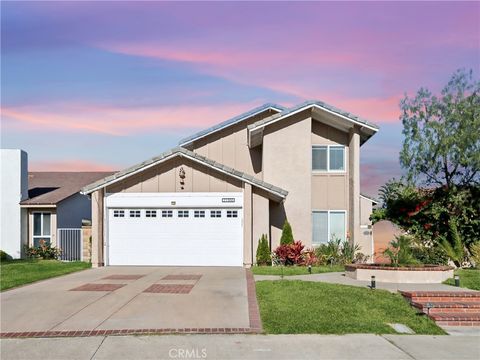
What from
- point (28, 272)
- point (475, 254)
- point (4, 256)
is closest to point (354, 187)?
point (475, 254)

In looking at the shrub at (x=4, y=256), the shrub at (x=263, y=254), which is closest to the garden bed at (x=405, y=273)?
the shrub at (x=263, y=254)

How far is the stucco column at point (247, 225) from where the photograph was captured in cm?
2023

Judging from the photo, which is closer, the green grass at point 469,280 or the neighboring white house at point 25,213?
the green grass at point 469,280

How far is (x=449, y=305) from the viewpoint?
12047 millimetres

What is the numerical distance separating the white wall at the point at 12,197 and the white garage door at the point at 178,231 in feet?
23.6

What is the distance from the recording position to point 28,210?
26.0 metres

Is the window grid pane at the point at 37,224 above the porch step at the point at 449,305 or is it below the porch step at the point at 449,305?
above

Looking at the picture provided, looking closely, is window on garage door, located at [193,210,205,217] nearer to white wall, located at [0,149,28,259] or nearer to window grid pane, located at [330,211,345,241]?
window grid pane, located at [330,211,345,241]

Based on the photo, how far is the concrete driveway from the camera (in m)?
10.4

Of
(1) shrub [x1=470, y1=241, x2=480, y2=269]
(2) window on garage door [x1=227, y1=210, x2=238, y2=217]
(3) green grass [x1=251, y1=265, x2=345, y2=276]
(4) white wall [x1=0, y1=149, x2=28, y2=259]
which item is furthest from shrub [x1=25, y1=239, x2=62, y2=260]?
(1) shrub [x1=470, y1=241, x2=480, y2=269]

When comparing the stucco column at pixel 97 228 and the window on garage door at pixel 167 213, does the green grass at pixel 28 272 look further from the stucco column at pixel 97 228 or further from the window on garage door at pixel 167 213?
the window on garage door at pixel 167 213

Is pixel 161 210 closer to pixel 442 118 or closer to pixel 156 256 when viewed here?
pixel 156 256

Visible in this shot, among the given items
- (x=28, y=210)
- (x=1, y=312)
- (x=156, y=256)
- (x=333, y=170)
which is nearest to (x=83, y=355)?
(x=1, y=312)

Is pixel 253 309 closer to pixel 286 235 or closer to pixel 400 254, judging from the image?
pixel 400 254
